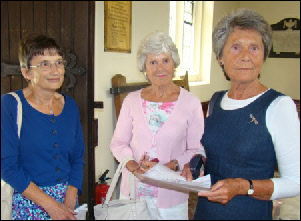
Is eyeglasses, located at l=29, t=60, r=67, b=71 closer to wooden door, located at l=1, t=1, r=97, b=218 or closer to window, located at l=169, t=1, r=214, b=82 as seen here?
wooden door, located at l=1, t=1, r=97, b=218

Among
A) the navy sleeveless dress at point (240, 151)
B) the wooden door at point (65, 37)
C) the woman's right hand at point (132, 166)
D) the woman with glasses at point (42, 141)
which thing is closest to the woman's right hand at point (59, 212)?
the woman with glasses at point (42, 141)

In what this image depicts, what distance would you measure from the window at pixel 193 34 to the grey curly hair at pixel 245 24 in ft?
0.96

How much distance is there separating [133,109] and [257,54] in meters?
0.40

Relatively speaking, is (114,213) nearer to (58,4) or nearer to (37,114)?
(37,114)

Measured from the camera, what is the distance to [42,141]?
0.53m

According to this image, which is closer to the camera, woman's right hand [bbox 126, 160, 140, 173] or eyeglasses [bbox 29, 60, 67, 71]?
eyeglasses [bbox 29, 60, 67, 71]

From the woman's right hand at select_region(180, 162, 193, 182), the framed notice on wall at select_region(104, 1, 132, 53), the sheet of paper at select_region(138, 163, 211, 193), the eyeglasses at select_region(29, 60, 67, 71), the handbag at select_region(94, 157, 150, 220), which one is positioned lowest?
the handbag at select_region(94, 157, 150, 220)

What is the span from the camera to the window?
40.6 inches

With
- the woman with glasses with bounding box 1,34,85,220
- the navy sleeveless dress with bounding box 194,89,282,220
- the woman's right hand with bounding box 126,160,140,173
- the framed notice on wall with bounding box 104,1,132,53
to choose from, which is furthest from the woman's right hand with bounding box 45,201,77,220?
the framed notice on wall with bounding box 104,1,132,53

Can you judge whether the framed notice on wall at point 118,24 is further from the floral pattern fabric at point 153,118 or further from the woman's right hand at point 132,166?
the woman's right hand at point 132,166

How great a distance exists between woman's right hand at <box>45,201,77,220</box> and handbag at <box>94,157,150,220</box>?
0.08 m

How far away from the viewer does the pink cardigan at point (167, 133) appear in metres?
0.84

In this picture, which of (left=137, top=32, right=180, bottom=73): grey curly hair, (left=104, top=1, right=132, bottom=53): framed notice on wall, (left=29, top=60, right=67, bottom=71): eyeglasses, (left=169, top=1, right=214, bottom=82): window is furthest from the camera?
(left=169, top=1, right=214, bottom=82): window

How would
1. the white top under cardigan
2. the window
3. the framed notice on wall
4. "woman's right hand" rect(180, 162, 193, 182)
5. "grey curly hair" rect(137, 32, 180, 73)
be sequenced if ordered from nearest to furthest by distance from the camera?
the white top under cardigan < "woman's right hand" rect(180, 162, 193, 182) < "grey curly hair" rect(137, 32, 180, 73) < the framed notice on wall < the window
